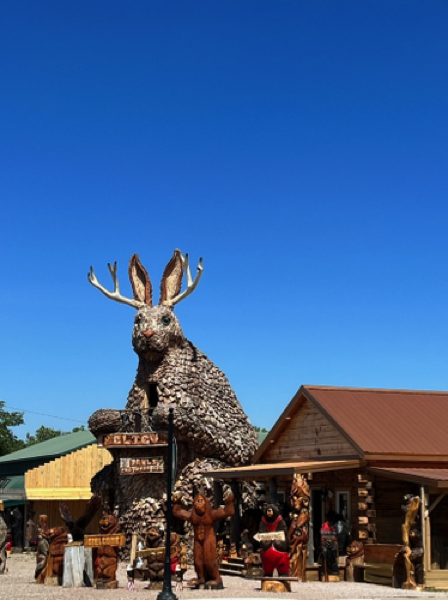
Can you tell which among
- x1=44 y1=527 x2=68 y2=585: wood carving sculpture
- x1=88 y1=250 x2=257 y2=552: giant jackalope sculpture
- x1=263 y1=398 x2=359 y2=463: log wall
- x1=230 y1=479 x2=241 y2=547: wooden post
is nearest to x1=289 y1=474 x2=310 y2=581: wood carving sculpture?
x1=263 y1=398 x2=359 y2=463: log wall

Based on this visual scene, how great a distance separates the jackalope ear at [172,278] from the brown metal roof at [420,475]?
30.8 ft

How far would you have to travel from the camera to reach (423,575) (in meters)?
17.8

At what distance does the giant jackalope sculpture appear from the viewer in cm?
2511

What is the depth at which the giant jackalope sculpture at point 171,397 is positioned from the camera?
25.1 metres

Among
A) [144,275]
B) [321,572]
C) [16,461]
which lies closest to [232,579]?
[321,572]

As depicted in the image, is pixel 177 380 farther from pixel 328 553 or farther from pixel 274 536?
pixel 274 536

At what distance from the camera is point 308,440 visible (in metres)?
24.0

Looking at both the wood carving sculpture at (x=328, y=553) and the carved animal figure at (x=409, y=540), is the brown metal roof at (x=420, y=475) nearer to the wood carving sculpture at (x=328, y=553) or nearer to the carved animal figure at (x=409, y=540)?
the carved animal figure at (x=409, y=540)

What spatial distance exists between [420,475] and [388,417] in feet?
14.1

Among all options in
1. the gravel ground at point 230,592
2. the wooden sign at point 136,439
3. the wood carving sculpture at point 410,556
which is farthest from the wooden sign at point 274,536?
the wooden sign at point 136,439

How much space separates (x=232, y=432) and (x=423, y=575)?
395 inches

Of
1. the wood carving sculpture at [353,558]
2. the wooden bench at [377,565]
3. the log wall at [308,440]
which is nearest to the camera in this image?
the wooden bench at [377,565]

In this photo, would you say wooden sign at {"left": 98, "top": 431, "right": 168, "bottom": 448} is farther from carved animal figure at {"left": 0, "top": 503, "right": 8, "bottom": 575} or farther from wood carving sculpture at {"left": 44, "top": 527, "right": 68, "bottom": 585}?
wood carving sculpture at {"left": 44, "top": 527, "right": 68, "bottom": 585}

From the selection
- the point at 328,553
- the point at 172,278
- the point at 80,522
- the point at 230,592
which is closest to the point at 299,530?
the point at 328,553
